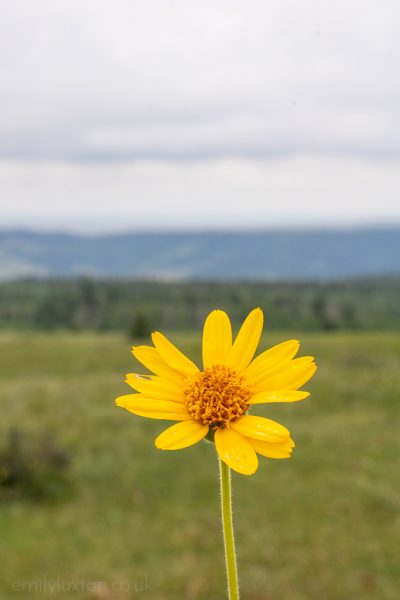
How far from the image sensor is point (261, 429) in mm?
949

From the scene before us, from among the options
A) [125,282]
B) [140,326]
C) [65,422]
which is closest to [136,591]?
[65,422]

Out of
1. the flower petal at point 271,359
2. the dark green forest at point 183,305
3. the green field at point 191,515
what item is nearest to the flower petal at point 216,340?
the flower petal at point 271,359

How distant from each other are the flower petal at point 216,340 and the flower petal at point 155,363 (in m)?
0.08

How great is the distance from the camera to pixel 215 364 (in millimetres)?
1201

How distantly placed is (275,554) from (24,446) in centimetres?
588

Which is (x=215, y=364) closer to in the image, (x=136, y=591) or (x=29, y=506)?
(x=136, y=591)

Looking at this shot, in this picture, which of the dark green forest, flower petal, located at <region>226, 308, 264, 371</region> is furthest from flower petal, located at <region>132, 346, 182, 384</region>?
the dark green forest

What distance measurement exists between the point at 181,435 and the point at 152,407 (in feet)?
0.21

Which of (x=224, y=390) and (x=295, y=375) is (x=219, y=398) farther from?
(x=295, y=375)

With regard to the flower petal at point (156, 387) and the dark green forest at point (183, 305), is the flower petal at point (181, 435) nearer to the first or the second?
the flower petal at point (156, 387)

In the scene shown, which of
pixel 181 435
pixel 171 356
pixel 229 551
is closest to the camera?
pixel 229 551

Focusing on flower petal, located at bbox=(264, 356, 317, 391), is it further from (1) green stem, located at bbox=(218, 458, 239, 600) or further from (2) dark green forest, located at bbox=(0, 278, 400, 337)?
(2) dark green forest, located at bbox=(0, 278, 400, 337)

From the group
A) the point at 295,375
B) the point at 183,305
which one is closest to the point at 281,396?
the point at 295,375

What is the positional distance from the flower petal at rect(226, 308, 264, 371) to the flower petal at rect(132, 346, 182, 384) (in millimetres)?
103
